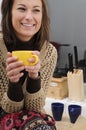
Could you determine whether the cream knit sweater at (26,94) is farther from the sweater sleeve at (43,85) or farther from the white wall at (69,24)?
the white wall at (69,24)

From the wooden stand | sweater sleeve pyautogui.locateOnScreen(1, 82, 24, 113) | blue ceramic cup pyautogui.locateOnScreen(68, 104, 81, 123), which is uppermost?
sweater sleeve pyautogui.locateOnScreen(1, 82, 24, 113)

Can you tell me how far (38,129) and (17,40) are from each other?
409mm

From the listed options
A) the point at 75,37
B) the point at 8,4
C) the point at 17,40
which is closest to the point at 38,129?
the point at 17,40

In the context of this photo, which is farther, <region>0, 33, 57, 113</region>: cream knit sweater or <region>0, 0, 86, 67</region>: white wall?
<region>0, 0, 86, 67</region>: white wall

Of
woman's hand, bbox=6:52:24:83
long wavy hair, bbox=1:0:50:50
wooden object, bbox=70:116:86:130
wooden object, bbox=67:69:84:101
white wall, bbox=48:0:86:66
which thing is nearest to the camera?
woman's hand, bbox=6:52:24:83

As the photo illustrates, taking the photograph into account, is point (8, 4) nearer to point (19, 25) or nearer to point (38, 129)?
point (19, 25)

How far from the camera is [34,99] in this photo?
1065 mm

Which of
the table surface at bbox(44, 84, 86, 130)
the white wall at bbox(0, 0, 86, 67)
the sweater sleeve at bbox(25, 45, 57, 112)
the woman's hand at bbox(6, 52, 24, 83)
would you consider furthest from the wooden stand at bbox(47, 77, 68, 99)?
the woman's hand at bbox(6, 52, 24, 83)

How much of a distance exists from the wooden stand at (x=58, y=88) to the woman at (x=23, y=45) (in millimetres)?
460

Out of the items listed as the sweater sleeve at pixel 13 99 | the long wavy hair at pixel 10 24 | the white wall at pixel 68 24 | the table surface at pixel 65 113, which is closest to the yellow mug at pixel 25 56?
the sweater sleeve at pixel 13 99

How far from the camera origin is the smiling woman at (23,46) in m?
1.02

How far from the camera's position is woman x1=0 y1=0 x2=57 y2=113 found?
40.0 inches

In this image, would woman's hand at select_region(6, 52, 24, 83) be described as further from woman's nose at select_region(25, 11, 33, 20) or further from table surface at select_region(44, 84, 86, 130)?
table surface at select_region(44, 84, 86, 130)

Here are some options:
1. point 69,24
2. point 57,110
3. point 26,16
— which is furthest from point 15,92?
point 69,24
